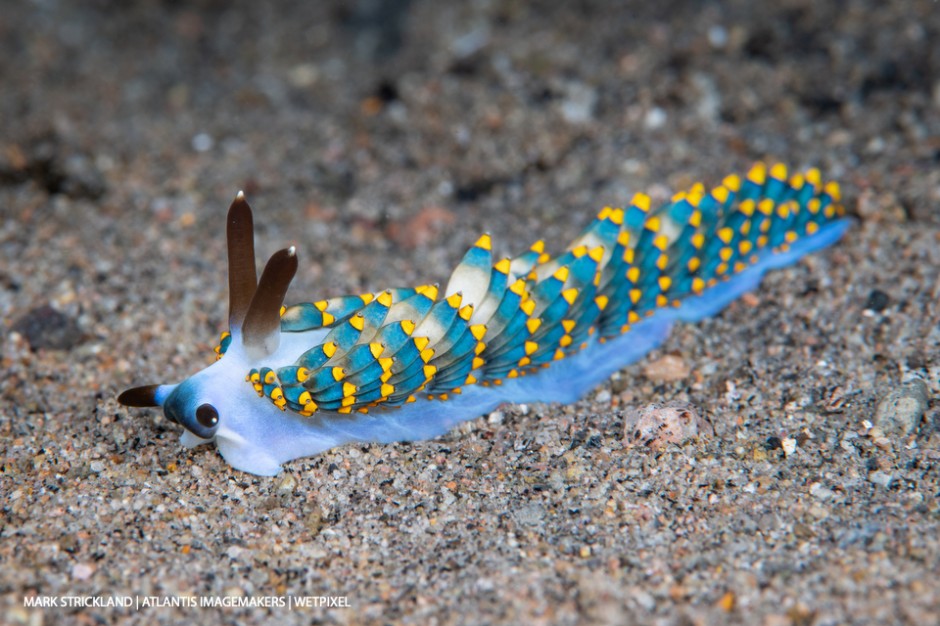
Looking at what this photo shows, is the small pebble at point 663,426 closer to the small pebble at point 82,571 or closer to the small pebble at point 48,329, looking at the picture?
the small pebble at point 82,571

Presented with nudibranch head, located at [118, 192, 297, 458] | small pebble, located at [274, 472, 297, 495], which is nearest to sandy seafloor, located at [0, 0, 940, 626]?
small pebble, located at [274, 472, 297, 495]

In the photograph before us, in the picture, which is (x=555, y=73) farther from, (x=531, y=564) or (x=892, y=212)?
(x=531, y=564)

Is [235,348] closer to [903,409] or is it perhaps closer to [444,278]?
[444,278]

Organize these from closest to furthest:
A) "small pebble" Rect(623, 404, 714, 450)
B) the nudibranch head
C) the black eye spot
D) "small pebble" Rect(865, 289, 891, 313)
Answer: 1. the nudibranch head
2. the black eye spot
3. "small pebble" Rect(623, 404, 714, 450)
4. "small pebble" Rect(865, 289, 891, 313)

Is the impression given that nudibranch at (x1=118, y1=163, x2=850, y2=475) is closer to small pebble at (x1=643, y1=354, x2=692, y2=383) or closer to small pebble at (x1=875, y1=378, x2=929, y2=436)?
small pebble at (x1=643, y1=354, x2=692, y2=383)

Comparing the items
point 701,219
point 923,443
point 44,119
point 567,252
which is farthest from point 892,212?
point 44,119

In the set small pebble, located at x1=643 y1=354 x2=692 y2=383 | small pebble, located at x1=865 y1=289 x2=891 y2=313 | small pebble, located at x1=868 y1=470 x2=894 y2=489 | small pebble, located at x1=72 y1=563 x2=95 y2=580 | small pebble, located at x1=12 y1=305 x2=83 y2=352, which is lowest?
small pebble, located at x1=72 y1=563 x2=95 y2=580
